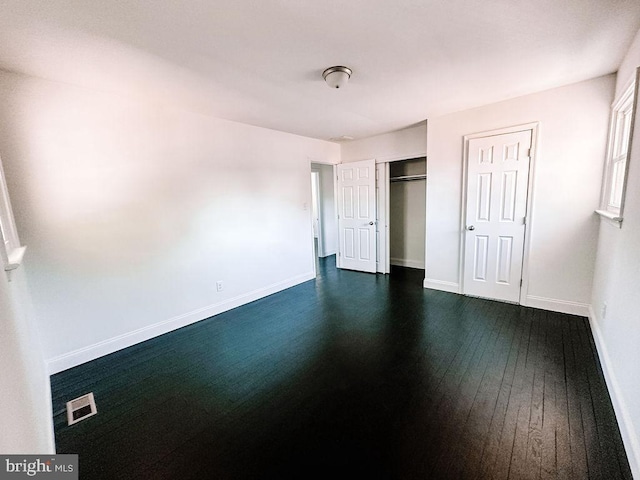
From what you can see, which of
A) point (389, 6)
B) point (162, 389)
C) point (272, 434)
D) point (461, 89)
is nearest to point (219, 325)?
point (162, 389)

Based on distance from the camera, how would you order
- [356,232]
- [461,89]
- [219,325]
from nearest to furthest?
[461,89] < [219,325] < [356,232]

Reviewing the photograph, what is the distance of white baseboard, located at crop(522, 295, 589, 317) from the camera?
298 cm

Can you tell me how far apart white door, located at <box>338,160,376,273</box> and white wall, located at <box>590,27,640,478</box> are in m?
2.98

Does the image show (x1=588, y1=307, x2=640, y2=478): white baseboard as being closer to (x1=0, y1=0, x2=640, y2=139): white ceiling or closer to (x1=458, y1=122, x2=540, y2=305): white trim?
(x1=458, y1=122, x2=540, y2=305): white trim

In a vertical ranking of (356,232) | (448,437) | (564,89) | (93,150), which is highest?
(564,89)

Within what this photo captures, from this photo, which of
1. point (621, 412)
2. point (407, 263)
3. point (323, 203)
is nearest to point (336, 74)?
point (621, 412)

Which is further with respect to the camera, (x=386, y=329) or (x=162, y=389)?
(x=386, y=329)

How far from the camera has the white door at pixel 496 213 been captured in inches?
126

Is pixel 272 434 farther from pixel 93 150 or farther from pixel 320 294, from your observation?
pixel 93 150

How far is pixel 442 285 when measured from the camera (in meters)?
3.97

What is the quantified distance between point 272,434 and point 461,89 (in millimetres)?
3388

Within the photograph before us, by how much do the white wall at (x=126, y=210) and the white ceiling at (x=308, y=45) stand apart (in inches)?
12.7

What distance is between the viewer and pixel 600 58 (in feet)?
7.45

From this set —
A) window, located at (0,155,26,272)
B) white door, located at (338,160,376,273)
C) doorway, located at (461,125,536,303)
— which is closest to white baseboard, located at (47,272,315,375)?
window, located at (0,155,26,272)
